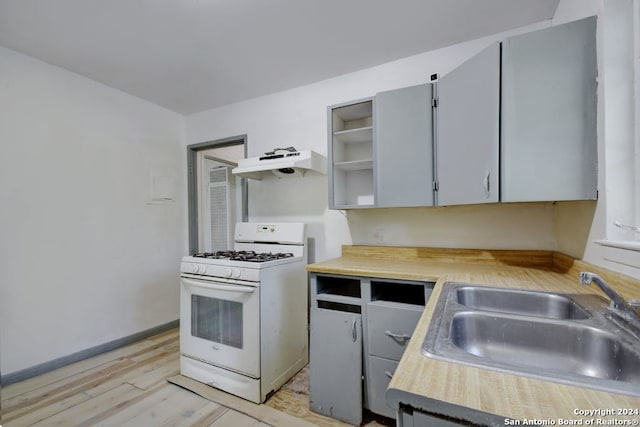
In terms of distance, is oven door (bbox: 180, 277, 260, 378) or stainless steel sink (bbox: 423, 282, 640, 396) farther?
oven door (bbox: 180, 277, 260, 378)

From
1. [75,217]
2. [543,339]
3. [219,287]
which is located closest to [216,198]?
[75,217]

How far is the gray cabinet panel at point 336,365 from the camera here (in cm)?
153

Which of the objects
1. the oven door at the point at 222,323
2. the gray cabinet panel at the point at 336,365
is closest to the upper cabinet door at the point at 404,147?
the gray cabinet panel at the point at 336,365

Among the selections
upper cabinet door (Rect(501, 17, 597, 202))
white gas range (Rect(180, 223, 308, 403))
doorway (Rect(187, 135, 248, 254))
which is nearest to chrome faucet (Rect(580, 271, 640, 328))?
upper cabinet door (Rect(501, 17, 597, 202))

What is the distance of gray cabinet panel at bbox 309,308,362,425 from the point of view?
1533 millimetres

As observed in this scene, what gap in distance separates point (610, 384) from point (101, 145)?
3.32m

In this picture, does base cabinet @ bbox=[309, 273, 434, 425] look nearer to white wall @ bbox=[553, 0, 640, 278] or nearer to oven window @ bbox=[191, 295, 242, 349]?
oven window @ bbox=[191, 295, 242, 349]

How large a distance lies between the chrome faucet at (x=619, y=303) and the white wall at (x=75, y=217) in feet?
10.5

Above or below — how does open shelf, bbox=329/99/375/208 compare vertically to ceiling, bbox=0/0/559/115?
below

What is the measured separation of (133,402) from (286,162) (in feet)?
6.19

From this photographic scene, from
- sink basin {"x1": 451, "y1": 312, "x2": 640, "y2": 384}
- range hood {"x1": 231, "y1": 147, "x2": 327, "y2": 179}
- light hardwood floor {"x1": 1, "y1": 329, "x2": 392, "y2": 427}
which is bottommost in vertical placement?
light hardwood floor {"x1": 1, "y1": 329, "x2": 392, "y2": 427}

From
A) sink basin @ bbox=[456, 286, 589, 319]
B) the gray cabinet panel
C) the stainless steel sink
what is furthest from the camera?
the gray cabinet panel

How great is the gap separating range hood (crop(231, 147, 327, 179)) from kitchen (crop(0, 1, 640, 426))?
0.82ft

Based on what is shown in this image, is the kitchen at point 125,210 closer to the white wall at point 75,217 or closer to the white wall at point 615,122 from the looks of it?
the white wall at point 75,217
